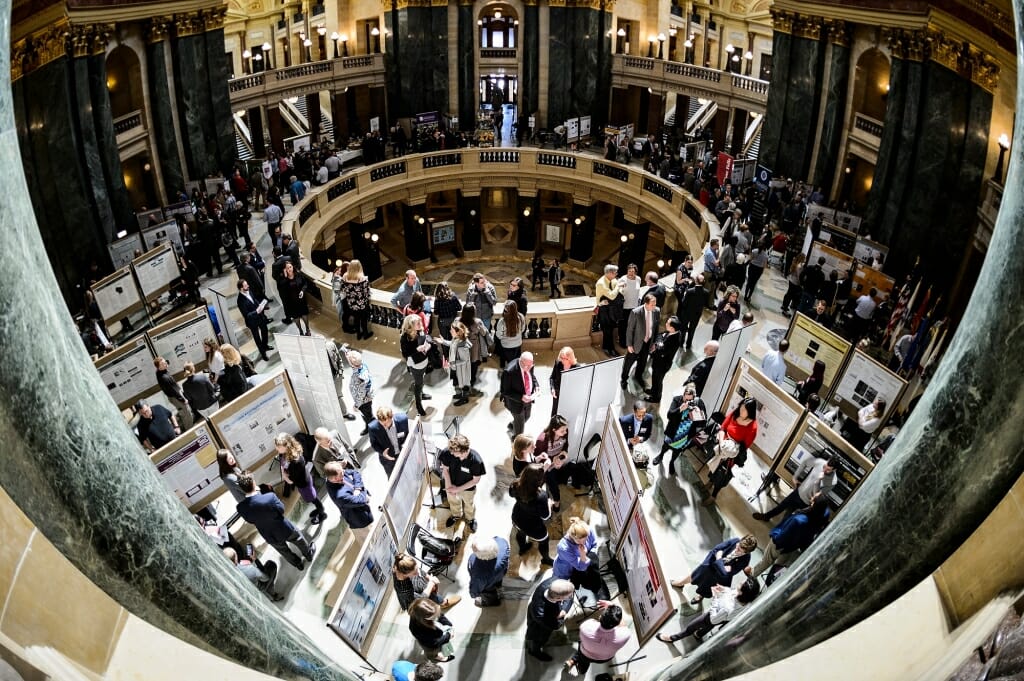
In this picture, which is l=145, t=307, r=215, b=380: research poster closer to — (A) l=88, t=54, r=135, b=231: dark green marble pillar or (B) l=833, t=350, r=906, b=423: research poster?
(A) l=88, t=54, r=135, b=231: dark green marble pillar

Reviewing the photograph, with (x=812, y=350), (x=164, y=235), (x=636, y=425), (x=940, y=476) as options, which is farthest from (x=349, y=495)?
(x=164, y=235)

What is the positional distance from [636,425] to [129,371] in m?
6.93

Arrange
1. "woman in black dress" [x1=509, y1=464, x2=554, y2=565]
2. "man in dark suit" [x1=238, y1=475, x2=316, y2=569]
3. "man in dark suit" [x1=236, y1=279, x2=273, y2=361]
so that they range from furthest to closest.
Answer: "man in dark suit" [x1=236, y1=279, x2=273, y2=361] < "woman in black dress" [x1=509, y1=464, x2=554, y2=565] < "man in dark suit" [x1=238, y1=475, x2=316, y2=569]

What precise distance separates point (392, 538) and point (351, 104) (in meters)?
27.3

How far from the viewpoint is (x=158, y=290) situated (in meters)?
13.0

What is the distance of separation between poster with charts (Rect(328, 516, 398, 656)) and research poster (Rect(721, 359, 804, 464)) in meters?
4.61

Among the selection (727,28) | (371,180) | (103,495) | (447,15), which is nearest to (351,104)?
(447,15)

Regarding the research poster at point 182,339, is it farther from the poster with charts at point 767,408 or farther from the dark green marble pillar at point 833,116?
the dark green marble pillar at point 833,116

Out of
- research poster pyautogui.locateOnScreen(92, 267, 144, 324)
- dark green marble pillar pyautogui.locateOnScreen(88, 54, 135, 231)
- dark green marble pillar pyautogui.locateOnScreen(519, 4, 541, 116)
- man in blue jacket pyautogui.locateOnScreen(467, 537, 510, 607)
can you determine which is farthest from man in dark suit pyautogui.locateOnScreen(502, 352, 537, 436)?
dark green marble pillar pyautogui.locateOnScreen(519, 4, 541, 116)

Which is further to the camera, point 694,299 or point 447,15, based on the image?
point 447,15

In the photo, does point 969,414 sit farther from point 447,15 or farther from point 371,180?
point 447,15

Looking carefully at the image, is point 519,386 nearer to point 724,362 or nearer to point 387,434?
point 387,434

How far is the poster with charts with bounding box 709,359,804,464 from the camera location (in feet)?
27.0

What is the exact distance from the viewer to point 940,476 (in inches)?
87.1
